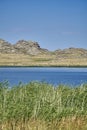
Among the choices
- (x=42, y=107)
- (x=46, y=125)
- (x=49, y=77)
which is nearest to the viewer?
(x=46, y=125)

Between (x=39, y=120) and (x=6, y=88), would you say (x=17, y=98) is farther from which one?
(x=39, y=120)

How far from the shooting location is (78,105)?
17797 mm

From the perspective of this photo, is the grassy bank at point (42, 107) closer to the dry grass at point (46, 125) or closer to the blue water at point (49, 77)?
the dry grass at point (46, 125)

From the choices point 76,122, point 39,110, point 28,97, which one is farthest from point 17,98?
point 76,122

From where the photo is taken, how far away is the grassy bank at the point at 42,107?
14.6 m

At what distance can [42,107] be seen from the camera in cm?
1599

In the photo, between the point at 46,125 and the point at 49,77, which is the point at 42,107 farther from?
the point at 49,77

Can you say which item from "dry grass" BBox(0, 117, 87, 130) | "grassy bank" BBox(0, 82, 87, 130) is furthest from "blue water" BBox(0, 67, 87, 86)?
"dry grass" BBox(0, 117, 87, 130)

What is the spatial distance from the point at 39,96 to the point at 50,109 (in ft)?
6.85

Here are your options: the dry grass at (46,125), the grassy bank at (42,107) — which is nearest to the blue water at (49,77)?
the grassy bank at (42,107)

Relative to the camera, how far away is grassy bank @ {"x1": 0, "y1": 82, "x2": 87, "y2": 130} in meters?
14.6

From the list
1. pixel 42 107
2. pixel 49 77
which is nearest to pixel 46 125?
pixel 42 107

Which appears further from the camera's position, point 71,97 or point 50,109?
point 71,97

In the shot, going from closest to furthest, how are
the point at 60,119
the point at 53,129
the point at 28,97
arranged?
the point at 53,129 → the point at 60,119 → the point at 28,97
